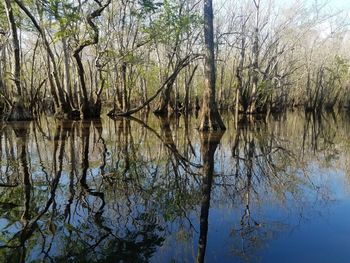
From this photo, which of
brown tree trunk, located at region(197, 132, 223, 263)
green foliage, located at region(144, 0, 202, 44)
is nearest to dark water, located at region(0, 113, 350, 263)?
brown tree trunk, located at region(197, 132, 223, 263)

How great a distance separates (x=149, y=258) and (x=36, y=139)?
8.52 metres

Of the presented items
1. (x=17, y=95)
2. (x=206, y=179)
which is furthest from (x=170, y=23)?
(x=206, y=179)

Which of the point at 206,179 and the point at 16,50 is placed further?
the point at 16,50

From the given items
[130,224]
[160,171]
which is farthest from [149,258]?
[160,171]

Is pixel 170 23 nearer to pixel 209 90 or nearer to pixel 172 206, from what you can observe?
pixel 209 90

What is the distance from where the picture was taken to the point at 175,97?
29891mm

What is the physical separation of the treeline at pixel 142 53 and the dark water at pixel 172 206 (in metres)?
3.99

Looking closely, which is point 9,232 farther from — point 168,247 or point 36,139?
point 36,139

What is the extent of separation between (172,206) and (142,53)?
1785 centimetres

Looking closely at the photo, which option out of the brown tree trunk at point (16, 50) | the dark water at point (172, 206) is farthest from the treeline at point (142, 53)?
the dark water at point (172, 206)

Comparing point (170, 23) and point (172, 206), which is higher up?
point (170, 23)

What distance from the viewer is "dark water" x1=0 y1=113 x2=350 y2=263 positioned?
11.2ft

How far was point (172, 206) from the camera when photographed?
4.73 meters

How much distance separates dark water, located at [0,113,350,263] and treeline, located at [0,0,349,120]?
3989 mm
